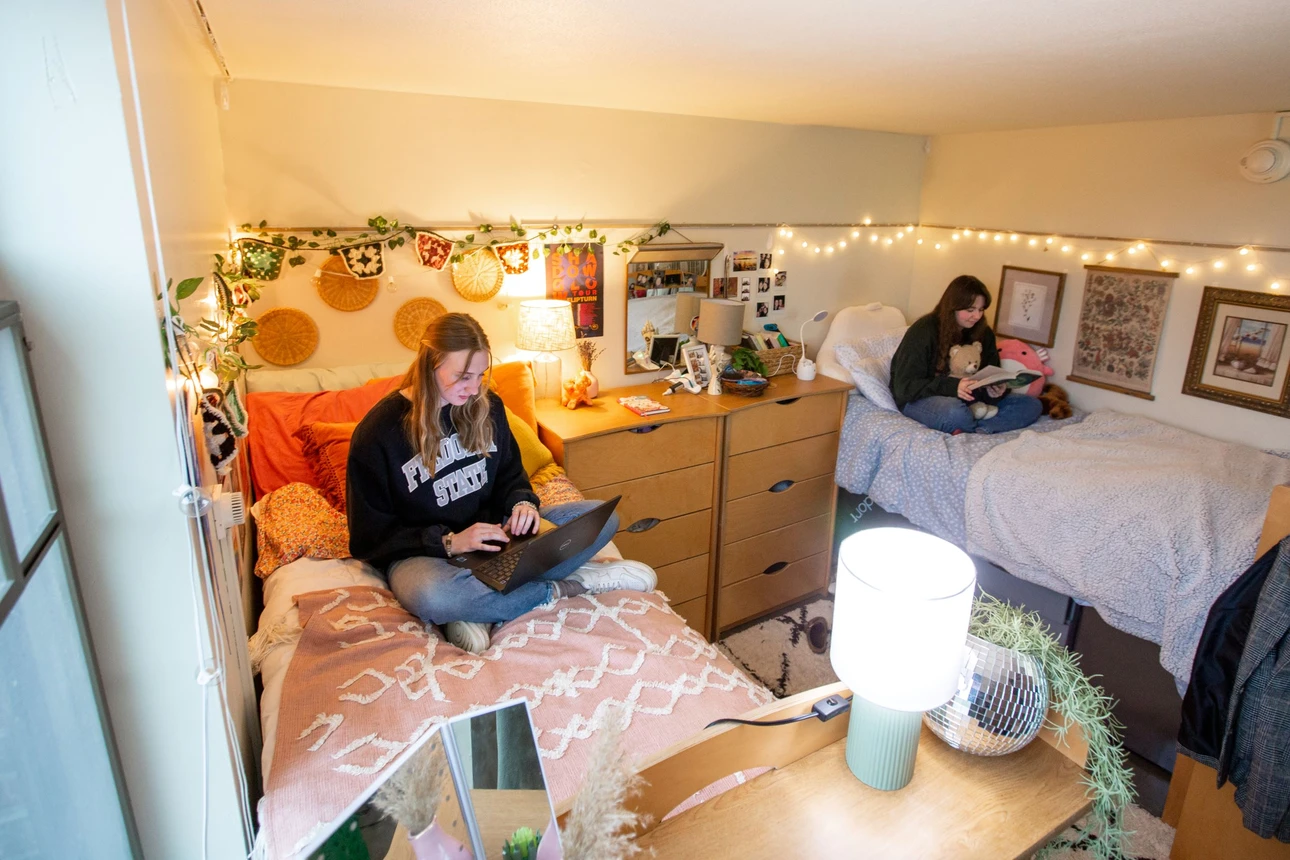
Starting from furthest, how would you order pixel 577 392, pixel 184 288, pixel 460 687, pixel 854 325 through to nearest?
pixel 854 325
pixel 577 392
pixel 460 687
pixel 184 288

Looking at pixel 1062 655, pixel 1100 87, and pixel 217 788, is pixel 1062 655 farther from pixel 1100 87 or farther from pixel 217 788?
pixel 1100 87

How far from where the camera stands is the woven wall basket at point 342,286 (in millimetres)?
2510

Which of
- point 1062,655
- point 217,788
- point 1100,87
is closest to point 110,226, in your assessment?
point 217,788

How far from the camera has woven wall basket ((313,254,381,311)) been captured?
8.23 ft

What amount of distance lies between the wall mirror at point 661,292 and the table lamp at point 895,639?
2.19m

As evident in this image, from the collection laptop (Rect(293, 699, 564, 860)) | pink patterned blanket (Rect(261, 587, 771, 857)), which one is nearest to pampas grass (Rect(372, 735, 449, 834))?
laptop (Rect(293, 699, 564, 860))

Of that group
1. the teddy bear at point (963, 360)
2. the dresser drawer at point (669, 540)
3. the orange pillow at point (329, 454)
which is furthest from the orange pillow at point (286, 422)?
the teddy bear at point (963, 360)

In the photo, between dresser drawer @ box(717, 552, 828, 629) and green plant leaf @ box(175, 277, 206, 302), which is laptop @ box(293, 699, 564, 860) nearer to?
green plant leaf @ box(175, 277, 206, 302)

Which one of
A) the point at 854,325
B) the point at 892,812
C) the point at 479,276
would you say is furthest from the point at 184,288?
the point at 854,325

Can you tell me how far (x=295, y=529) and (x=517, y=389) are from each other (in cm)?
95

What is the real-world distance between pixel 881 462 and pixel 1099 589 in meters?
0.96

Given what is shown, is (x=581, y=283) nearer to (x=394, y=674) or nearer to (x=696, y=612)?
(x=696, y=612)

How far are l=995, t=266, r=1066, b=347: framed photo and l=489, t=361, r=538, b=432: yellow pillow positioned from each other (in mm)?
2548

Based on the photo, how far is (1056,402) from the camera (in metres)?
3.35
